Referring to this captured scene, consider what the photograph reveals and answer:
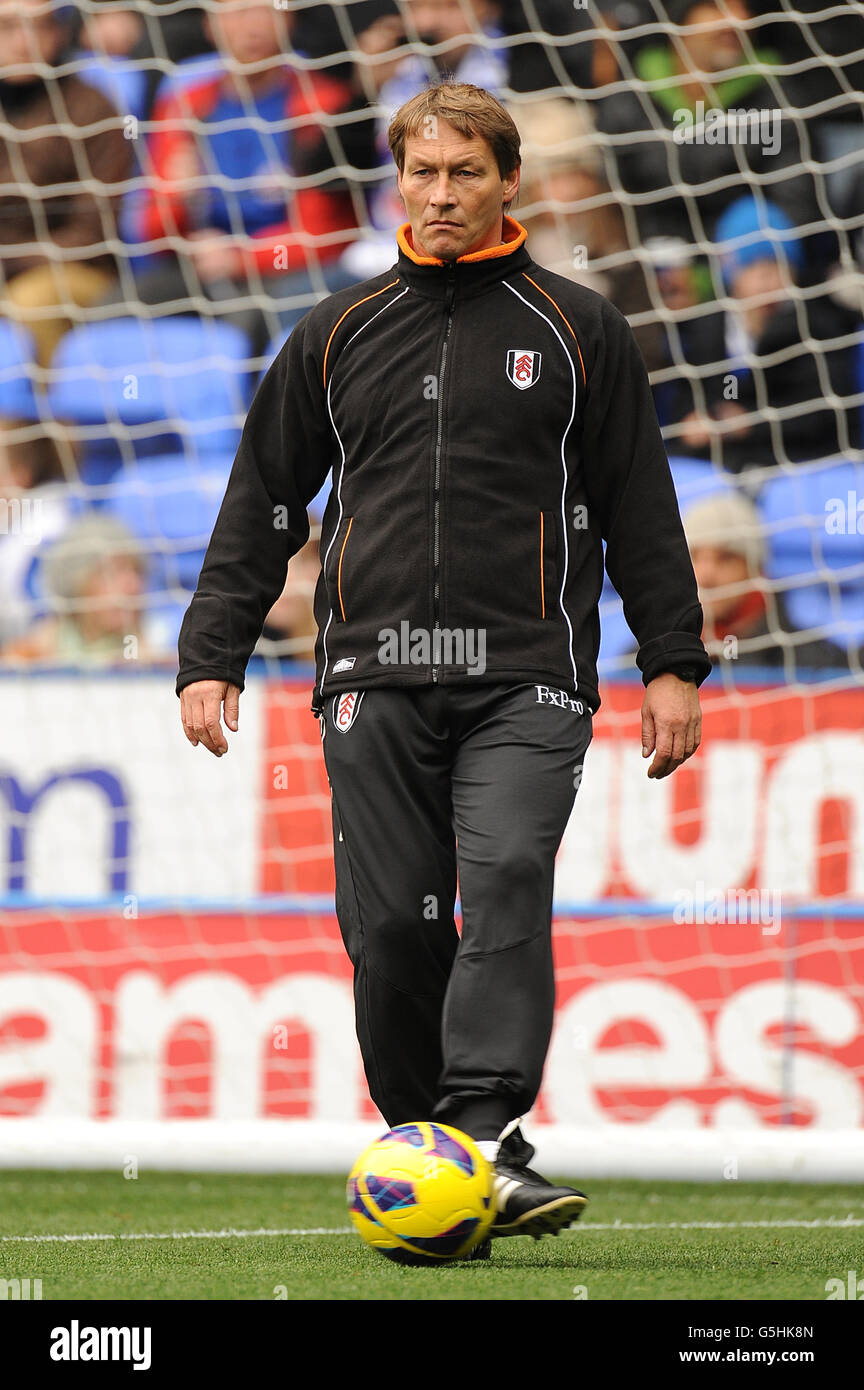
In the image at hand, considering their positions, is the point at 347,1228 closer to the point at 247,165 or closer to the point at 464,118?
the point at 464,118

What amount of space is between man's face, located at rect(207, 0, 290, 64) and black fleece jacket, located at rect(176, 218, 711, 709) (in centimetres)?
412

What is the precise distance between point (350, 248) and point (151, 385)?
2.88ft

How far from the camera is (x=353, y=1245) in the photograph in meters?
3.15

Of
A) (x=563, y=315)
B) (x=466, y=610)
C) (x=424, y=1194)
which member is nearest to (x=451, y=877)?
(x=466, y=610)

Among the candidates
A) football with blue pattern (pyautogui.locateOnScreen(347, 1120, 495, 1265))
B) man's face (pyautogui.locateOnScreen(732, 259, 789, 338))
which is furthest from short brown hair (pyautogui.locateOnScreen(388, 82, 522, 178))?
man's face (pyautogui.locateOnScreen(732, 259, 789, 338))

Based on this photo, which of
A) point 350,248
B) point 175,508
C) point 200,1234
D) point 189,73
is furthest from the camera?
point 350,248

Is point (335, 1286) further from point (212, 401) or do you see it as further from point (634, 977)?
point (212, 401)

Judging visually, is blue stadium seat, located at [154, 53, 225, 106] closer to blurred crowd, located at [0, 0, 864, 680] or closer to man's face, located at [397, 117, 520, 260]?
blurred crowd, located at [0, 0, 864, 680]

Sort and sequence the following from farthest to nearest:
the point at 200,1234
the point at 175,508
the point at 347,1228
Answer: the point at 175,508 < the point at 347,1228 < the point at 200,1234

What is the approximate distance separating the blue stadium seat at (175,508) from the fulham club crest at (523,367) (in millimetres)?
3637

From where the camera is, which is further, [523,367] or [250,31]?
[250,31]

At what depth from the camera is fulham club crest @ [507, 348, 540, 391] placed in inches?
112

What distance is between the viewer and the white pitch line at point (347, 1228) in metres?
3.36

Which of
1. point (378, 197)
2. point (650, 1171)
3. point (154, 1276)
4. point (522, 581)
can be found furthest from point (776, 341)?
point (154, 1276)
